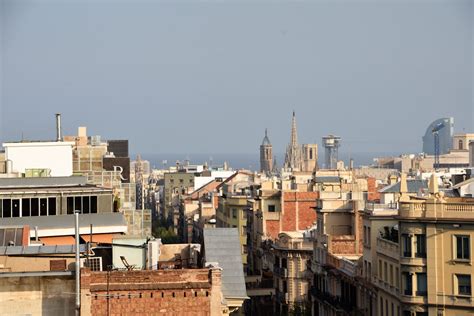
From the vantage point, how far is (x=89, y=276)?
24.8 m

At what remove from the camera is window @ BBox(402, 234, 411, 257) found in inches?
2099

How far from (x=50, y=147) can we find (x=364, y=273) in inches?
588

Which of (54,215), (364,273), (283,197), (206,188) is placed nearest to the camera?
(54,215)

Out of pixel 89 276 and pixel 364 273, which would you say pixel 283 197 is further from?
pixel 89 276

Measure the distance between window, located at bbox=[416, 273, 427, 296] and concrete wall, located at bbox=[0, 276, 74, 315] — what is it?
97.4ft

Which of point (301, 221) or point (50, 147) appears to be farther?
point (301, 221)

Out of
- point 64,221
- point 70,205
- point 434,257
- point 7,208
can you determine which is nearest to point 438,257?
point 434,257

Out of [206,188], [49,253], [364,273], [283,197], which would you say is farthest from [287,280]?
[206,188]

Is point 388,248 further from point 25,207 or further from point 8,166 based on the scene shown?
point 25,207

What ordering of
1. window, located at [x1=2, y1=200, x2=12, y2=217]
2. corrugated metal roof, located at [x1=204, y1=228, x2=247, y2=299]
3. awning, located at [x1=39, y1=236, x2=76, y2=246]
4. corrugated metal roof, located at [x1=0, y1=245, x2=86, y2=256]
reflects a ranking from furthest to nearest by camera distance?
window, located at [x1=2, y1=200, x2=12, y2=217] < awning, located at [x1=39, y1=236, x2=76, y2=246] < corrugated metal roof, located at [x1=204, y1=228, x2=247, y2=299] < corrugated metal roof, located at [x1=0, y1=245, x2=86, y2=256]

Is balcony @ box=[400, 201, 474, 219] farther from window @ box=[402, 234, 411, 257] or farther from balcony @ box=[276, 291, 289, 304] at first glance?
balcony @ box=[276, 291, 289, 304]

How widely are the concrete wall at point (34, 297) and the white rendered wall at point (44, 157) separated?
31.9m

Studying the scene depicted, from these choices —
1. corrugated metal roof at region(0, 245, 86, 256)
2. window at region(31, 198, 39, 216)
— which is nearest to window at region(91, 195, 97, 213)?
window at region(31, 198, 39, 216)

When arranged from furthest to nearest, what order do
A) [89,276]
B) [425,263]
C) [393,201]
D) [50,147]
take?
1. [393,201]
2. [50,147]
3. [425,263]
4. [89,276]
